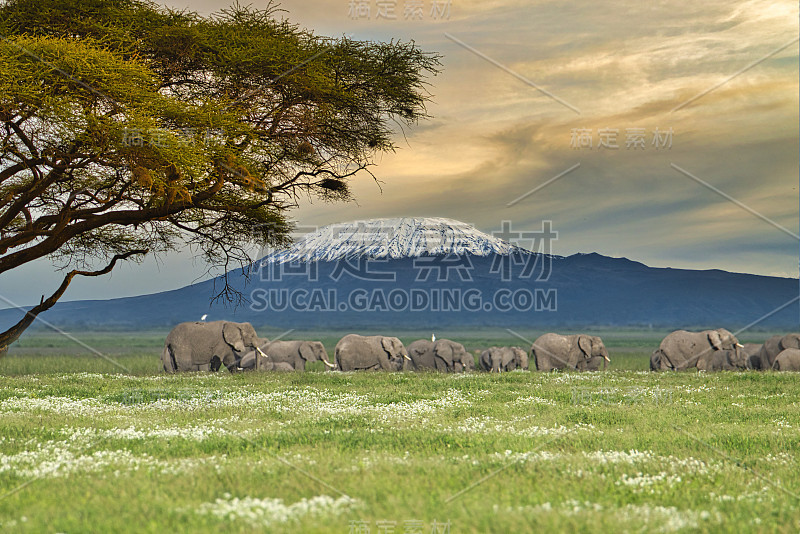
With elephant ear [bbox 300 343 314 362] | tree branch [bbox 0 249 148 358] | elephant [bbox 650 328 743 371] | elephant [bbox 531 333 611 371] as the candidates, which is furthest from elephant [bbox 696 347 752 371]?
tree branch [bbox 0 249 148 358]

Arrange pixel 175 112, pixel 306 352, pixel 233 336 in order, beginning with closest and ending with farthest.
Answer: pixel 175 112 → pixel 233 336 → pixel 306 352

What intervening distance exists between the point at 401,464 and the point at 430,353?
3371 centimetres

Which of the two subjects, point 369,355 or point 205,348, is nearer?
point 205,348

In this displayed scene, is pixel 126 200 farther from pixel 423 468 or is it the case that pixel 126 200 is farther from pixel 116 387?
pixel 423 468

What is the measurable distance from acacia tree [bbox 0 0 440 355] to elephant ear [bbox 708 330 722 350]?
72.4 feet

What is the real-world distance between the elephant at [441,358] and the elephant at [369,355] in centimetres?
89

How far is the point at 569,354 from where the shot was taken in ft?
138

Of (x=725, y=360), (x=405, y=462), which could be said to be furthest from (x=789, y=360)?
(x=405, y=462)

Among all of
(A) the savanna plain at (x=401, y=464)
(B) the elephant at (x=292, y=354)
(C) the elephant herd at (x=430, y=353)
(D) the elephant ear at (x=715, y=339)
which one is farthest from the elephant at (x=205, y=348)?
(D) the elephant ear at (x=715, y=339)

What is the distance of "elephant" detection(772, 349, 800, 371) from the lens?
3381cm

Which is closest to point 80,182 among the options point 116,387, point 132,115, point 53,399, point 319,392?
point 132,115

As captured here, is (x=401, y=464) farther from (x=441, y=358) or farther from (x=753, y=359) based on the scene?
(x=753, y=359)

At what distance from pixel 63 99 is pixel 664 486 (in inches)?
852

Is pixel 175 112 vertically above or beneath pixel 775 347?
above
